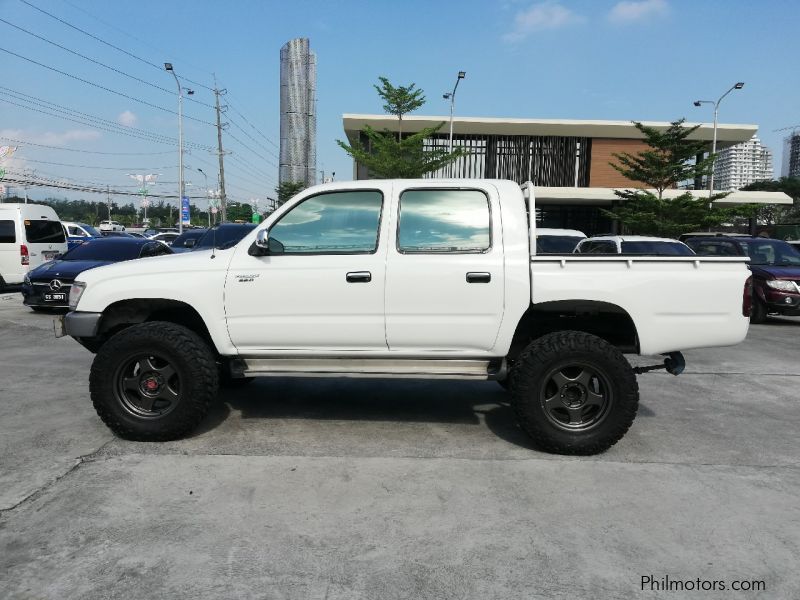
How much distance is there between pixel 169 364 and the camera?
177 inches

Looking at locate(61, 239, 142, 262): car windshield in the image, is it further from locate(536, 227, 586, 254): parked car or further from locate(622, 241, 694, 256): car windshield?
locate(622, 241, 694, 256): car windshield

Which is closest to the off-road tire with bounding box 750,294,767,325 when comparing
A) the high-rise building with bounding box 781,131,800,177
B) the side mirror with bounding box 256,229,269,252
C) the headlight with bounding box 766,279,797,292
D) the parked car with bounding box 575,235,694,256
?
the headlight with bounding box 766,279,797,292

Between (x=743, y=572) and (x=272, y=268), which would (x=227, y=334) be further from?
(x=743, y=572)

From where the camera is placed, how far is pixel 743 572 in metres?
2.79

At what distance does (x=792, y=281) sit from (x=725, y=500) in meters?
9.93

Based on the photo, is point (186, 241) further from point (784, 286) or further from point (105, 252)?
point (784, 286)

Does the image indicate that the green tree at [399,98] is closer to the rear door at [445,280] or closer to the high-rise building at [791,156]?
the rear door at [445,280]

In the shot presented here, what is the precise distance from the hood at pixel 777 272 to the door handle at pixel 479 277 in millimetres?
9857

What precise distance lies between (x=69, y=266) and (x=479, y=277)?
10390 mm

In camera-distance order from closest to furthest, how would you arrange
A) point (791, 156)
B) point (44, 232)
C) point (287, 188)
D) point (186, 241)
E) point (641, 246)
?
1. point (641, 246)
2. point (186, 241)
3. point (44, 232)
4. point (287, 188)
5. point (791, 156)

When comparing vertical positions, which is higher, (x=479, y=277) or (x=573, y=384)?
(x=479, y=277)

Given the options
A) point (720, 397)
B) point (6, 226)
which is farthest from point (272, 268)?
point (6, 226)

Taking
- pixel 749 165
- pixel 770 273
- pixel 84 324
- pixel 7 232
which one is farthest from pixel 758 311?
pixel 749 165

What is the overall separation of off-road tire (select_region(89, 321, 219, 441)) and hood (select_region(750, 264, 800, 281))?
1121 centimetres
